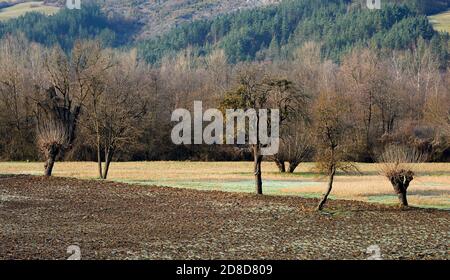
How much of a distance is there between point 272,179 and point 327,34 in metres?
121

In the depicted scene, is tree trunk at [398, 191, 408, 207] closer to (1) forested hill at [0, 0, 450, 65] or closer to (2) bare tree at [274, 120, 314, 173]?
(2) bare tree at [274, 120, 314, 173]

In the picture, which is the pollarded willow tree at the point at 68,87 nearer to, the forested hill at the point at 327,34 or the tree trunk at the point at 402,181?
the tree trunk at the point at 402,181

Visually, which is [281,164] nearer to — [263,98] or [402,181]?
[263,98]

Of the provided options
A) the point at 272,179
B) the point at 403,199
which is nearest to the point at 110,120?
the point at 272,179

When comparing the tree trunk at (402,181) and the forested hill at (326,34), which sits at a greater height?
the tree trunk at (402,181)

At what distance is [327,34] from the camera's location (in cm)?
17288

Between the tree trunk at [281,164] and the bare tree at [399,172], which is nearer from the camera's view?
the bare tree at [399,172]

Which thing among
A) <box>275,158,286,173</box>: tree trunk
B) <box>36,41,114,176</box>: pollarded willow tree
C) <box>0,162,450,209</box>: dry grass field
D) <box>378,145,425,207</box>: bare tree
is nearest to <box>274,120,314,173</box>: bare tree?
<box>275,158,286,173</box>: tree trunk

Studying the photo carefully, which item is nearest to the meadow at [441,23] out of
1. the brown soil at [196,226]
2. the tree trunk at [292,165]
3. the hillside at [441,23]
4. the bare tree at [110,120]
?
the hillside at [441,23]

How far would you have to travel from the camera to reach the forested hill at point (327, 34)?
518 feet

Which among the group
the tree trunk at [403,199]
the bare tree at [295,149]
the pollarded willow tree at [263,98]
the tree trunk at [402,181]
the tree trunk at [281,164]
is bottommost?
the tree trunk at [281,164]

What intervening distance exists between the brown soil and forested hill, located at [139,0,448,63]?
11259cm

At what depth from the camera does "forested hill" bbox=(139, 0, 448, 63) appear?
518 feet

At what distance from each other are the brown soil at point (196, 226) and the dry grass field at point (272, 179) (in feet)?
18.0
